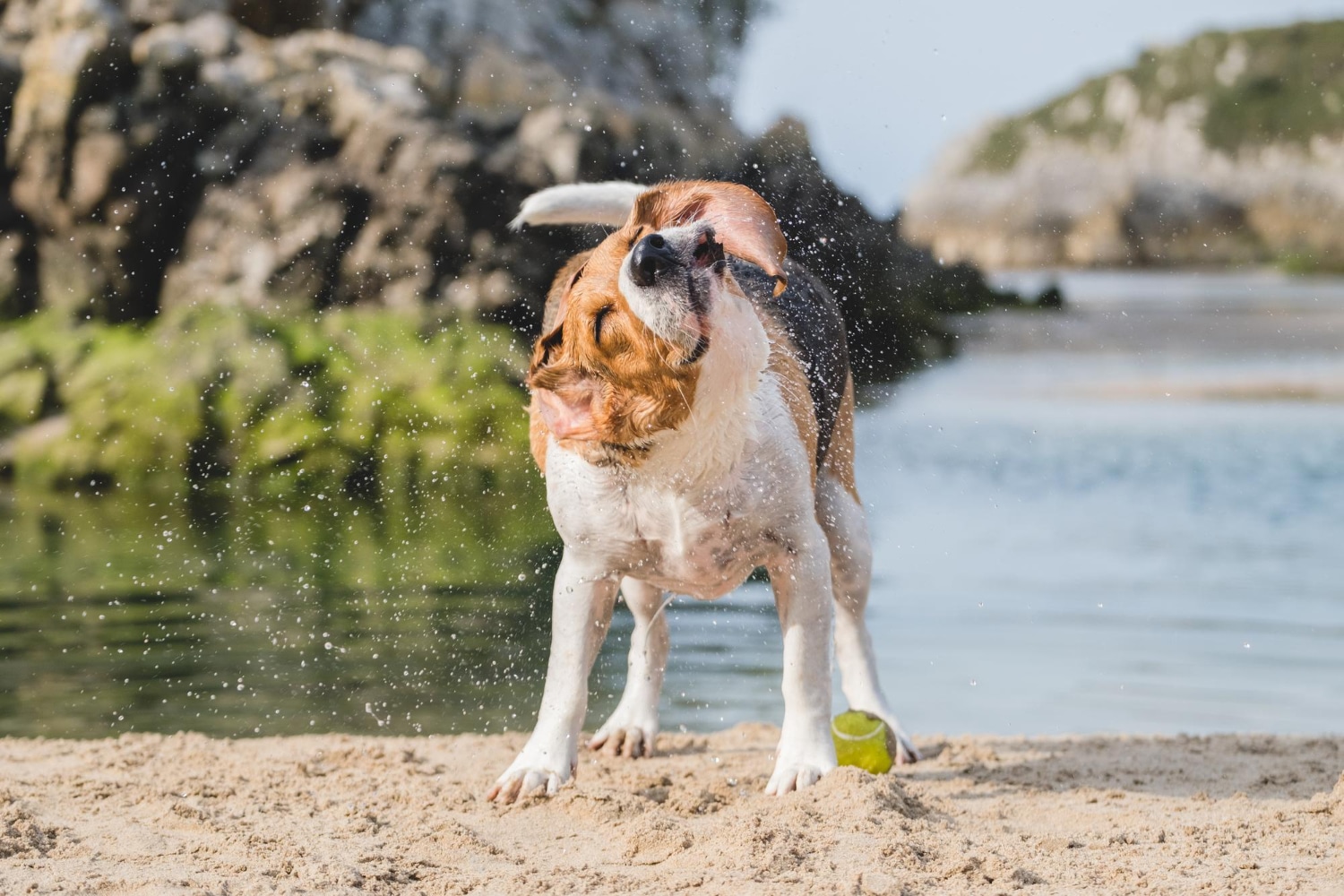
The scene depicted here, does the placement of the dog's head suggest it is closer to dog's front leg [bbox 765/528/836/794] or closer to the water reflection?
dog's front leg [bbox 765/528/836/794]

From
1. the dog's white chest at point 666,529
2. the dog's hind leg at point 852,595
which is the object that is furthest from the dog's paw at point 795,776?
the dog's hind leg at point 852,595

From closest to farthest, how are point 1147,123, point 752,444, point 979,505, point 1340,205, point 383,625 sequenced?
point 752,444
point 383,625
point 979,505
point 1340,205
point 1147,123

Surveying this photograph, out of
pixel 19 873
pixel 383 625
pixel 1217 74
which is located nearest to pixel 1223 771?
pixel 19 873

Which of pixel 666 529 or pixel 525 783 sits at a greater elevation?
pixel 666 529

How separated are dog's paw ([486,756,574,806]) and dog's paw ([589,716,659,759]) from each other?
0.92 metres

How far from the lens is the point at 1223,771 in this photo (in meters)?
5.61

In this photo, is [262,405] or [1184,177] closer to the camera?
[262,405]

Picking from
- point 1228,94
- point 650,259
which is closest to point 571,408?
point 650,259

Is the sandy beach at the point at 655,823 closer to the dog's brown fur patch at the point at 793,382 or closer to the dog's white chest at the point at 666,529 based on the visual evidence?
the dog's white chest at the point at 666,529

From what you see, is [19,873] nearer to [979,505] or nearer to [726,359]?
[726,359]

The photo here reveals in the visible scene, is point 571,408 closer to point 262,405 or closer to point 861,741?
point 861,741

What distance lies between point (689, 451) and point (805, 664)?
2.94 feet

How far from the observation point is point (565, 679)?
4922 mm

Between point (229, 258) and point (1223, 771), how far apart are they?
15.9 metres
